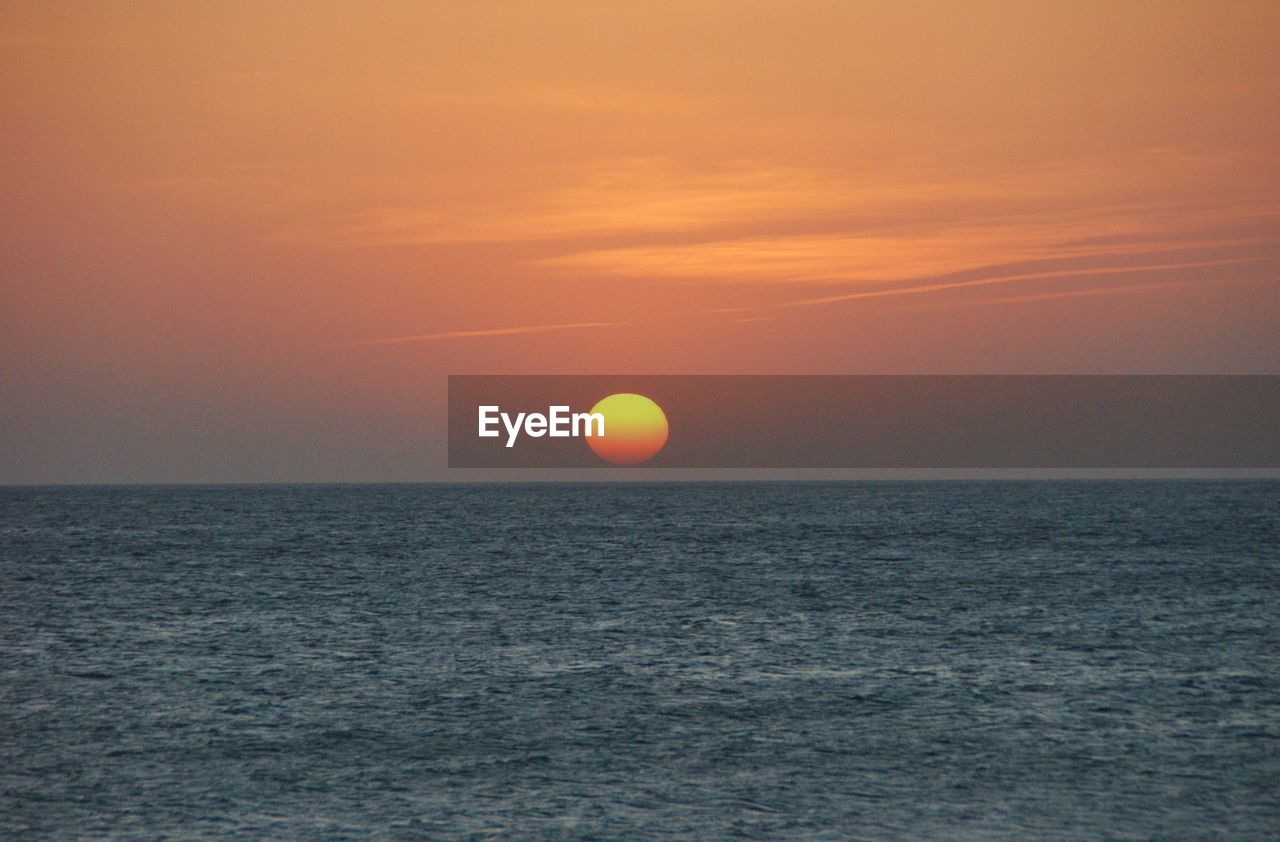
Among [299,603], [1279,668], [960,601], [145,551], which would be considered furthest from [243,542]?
[1279,668]

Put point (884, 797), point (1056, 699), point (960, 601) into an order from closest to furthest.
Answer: point (884, 797) < point (1056, 699) < point (960, 601)

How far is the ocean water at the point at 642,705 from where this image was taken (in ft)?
81.3

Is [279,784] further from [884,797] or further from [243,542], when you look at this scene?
[243,542]

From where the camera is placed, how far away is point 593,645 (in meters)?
47.7

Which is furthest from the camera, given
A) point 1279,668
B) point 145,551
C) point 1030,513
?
point 1030,513

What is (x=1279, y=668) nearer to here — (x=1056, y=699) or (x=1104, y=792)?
(x=1056, y=699)

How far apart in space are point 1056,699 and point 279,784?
1994 cm

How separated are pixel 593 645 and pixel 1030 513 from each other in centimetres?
15489

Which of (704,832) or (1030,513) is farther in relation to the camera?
(1030,513)

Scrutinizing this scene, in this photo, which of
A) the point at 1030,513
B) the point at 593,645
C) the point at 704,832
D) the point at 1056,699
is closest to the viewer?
the point at 704,832

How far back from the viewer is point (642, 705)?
115 feet

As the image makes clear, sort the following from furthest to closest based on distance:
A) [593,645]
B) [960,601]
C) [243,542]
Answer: [243,542], [960,601], [593,645]

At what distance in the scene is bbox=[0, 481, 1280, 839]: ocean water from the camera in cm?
2478

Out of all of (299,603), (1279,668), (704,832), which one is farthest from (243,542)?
(704,832)
